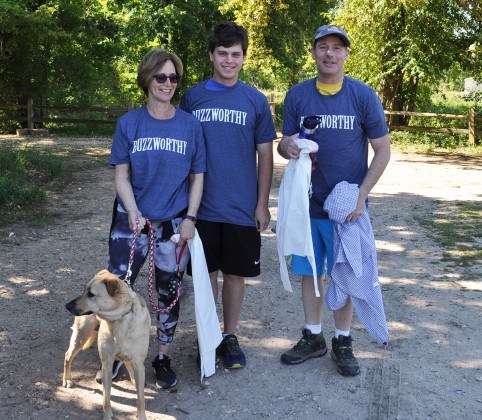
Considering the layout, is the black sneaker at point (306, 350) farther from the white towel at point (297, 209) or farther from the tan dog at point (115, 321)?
the tan dog at point (115, 321)

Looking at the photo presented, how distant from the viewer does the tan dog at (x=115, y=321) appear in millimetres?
2961

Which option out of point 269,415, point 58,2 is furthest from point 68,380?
point 58,2

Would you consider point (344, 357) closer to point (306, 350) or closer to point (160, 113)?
point (306, 350)

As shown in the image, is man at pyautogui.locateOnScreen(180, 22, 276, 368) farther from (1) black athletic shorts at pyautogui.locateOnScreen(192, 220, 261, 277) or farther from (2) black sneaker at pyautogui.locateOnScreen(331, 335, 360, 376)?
(2) black sneaker at pyautogui.locateOnScreen(331, 335, 360, 376)

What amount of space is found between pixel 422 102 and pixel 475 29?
367 centimetres

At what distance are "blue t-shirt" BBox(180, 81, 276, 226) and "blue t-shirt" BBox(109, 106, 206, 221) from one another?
15 cm

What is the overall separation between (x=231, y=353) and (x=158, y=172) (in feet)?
4.41

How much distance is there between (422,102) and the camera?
1992cm

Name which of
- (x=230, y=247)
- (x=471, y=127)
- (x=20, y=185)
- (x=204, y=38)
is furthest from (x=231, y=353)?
(x=204, y=38)

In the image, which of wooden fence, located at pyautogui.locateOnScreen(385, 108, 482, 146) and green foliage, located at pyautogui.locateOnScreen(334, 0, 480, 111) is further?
wooden fence, located at pyautogui.locateOnScreen(385, 108, 482, 146)

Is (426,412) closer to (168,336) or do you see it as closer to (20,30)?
(168,336)

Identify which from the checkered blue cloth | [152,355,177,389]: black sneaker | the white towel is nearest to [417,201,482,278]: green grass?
the checkered blue cloth

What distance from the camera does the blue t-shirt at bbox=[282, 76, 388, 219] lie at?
3434 mm

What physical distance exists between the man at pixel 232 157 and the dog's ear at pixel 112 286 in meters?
0.80
